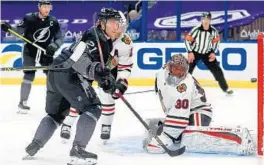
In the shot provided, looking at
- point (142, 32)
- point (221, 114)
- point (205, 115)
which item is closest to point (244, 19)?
point (142, 32)

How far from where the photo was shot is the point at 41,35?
638 cm

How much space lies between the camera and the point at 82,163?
3.74 metres

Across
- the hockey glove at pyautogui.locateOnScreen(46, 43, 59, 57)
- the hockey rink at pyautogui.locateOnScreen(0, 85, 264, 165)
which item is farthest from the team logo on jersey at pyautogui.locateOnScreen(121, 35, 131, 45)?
the hockey glove at pyautogui.locateOnScreen(46, 43, 59, 57)

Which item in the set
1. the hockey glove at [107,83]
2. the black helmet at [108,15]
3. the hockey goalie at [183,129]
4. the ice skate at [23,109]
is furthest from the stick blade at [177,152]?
the ice skate at [23,109]

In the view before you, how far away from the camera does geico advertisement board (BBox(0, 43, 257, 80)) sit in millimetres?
8695

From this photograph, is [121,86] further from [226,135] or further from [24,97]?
[24,97]

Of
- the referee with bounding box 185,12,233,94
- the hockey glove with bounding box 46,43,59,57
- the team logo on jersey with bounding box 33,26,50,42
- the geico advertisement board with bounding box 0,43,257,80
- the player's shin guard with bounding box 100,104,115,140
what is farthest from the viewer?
the geico advertisement board with bounding box 0,43,257,80

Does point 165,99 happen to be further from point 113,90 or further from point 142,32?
point 142,32

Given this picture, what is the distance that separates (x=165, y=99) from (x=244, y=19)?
22.8 ft

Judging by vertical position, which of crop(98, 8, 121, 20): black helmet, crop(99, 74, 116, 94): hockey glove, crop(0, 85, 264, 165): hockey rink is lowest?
crop(0, 85, 264, 165): hockey rink

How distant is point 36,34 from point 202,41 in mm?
2134

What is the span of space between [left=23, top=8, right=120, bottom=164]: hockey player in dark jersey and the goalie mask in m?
0.46

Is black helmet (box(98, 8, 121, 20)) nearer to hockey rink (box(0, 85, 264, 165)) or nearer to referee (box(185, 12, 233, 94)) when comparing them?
hockey rink (box(0, 85, 264, 165))

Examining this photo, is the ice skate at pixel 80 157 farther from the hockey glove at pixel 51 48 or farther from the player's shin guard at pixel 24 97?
the player's shin guard at pixel 24 97
